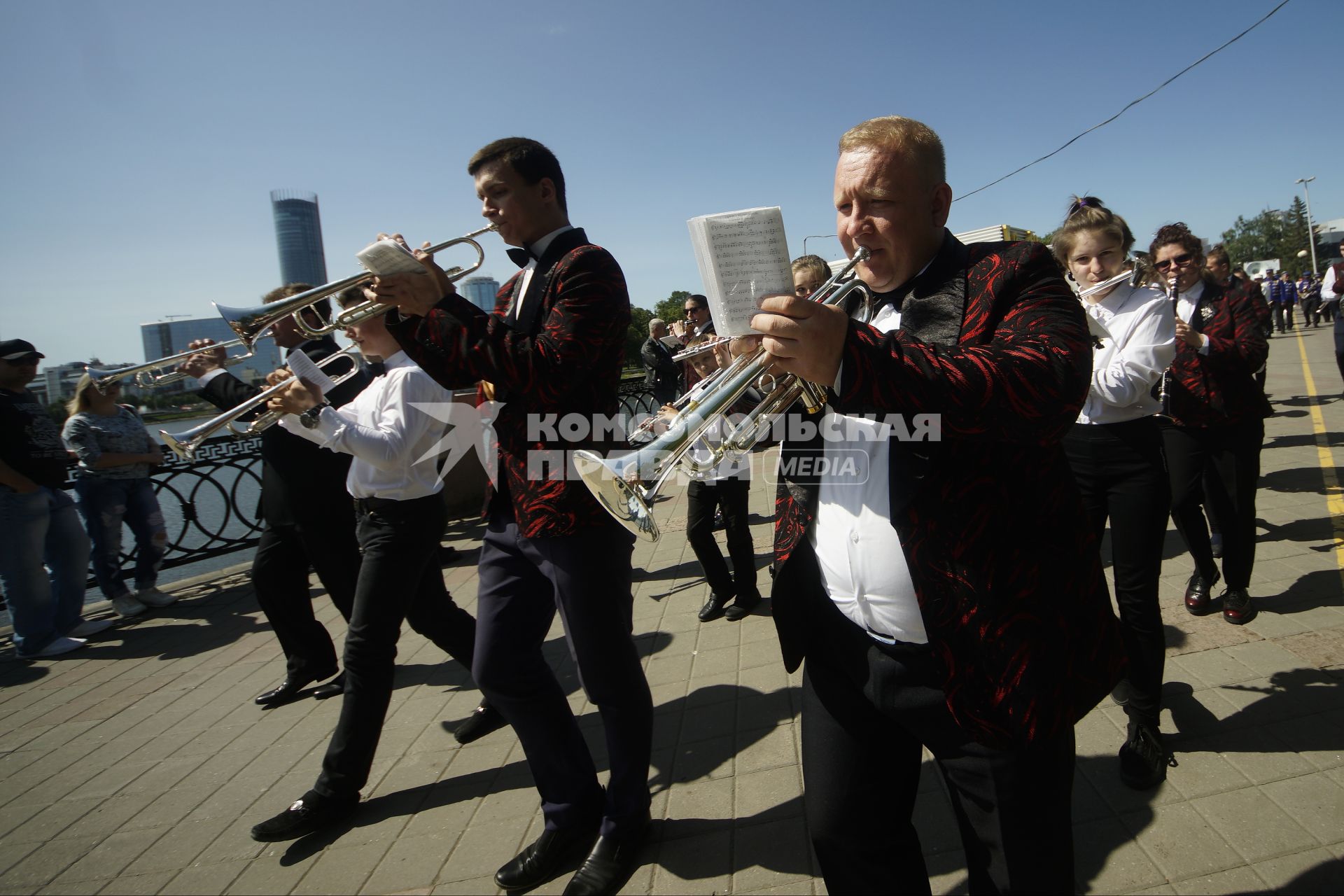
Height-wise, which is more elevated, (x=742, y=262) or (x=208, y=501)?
(x=742, y=262)

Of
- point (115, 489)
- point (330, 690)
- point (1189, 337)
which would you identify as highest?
point (1189, 337)

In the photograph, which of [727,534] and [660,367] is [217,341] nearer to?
[727,534]

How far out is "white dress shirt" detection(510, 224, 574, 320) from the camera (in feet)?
8.48

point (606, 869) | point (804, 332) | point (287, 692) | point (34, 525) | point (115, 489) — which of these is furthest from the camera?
point (115, 489)

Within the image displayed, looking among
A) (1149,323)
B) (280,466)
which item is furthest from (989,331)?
(280,466)

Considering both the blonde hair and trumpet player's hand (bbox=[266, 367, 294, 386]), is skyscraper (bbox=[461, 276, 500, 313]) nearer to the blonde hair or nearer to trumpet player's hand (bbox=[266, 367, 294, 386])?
trumpet player's hand (bbox=[266, 367, 294, 386])

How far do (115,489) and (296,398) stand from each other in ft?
16.6

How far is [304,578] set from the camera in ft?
14.9

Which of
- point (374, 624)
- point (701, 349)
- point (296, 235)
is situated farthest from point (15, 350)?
point (296, 235)

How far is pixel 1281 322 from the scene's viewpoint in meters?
24.2

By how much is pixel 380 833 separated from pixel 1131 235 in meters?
4.09

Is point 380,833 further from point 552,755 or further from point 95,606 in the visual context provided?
point 95,606

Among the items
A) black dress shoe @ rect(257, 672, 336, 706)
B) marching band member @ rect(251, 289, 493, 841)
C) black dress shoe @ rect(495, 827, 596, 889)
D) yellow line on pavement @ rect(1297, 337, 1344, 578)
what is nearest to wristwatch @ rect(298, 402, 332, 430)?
marching band member @ rect(251, 289, 493, 841)

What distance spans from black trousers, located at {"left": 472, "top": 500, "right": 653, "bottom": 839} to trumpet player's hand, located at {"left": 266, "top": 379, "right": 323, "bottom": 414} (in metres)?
0.99
